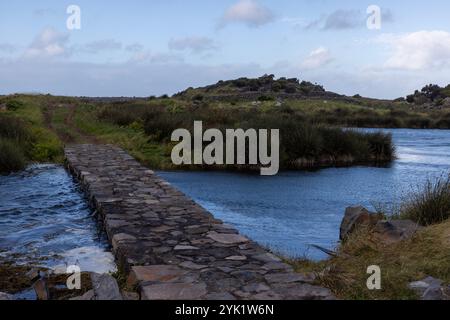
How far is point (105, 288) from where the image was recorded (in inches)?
158

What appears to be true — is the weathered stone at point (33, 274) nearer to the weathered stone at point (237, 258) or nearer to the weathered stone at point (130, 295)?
the weathered stone at point (130, 295)

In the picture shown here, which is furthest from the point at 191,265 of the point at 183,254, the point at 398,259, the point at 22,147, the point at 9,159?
the point at 22,147

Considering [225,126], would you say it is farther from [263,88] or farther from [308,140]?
[263,88]

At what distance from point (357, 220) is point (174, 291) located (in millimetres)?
3773

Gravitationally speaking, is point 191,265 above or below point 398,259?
above

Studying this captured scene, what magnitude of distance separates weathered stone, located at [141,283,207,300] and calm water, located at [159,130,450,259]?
2.53 metres

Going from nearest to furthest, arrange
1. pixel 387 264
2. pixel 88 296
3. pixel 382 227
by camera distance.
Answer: pixel 88 296 → pixel 387 264 → pixel 382 227

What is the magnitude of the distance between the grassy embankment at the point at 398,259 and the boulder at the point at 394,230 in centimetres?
10

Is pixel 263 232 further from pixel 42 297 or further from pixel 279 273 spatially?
pixel 42 297

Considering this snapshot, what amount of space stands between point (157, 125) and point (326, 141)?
627cm

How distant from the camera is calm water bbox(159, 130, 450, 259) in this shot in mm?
7816

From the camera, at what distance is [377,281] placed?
4.48 metres

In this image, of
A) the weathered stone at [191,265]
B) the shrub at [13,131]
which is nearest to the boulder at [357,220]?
the weathered stone at [191,265]

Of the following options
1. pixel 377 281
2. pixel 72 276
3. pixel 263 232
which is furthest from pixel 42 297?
pixel 263 232
